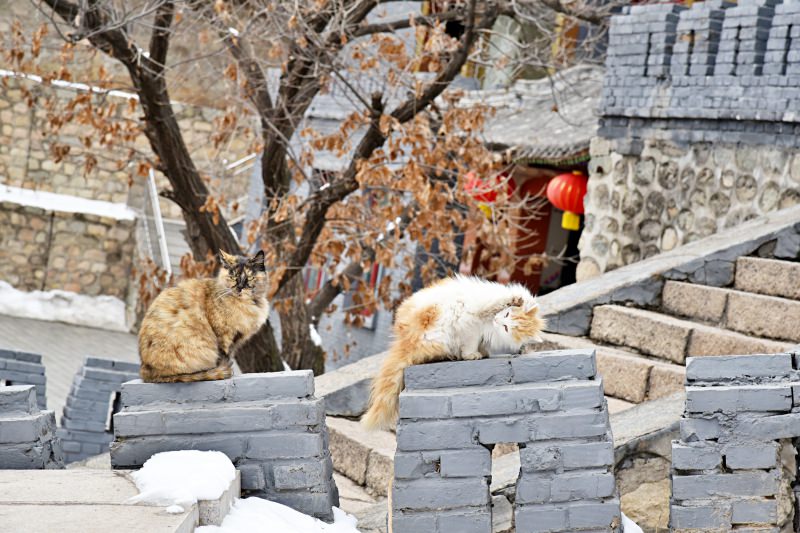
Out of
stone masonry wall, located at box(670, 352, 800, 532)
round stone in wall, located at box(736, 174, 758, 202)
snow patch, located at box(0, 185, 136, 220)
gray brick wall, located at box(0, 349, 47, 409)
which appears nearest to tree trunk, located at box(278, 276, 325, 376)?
gray brick wall, located at box(0, 349, 47, 409)

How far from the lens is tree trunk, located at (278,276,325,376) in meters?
10.6

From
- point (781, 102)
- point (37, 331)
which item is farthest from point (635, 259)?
point (37, 331)

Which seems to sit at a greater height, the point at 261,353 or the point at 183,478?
the point at 183,478

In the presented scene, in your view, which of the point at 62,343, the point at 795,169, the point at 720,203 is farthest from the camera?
the point at 62,343

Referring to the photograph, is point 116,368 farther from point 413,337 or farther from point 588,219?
point 413,337

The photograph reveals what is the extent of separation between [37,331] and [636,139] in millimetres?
14305

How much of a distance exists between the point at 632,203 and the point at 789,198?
1.70 meters

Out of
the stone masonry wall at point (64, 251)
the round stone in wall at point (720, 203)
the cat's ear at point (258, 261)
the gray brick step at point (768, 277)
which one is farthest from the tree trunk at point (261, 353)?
the stone masonry wall at point (64, 251)

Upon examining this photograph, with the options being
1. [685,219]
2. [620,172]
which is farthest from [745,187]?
[620,172]

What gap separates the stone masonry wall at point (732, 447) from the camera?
14.1 ft

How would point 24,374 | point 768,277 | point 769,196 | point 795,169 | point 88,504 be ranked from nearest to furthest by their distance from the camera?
1. point 88,504
2. point 768,277
3. point 795,169
4. point 769,196
5. point 24,374

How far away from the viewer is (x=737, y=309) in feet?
21.8

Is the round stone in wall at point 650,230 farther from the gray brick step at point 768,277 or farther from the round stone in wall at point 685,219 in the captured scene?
the gray brick step at point 768,277

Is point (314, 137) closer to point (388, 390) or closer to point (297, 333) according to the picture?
point (297, 333)
